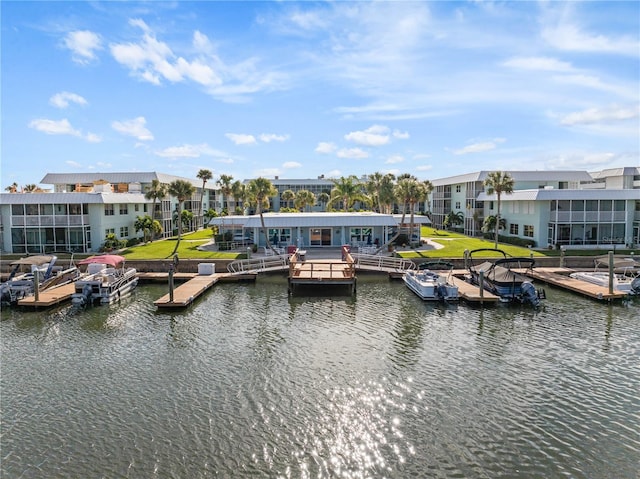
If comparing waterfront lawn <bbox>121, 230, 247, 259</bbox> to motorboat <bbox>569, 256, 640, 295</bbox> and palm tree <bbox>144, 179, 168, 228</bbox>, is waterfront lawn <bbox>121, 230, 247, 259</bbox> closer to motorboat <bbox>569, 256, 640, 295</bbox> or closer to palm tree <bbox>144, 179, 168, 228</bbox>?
palm tree <bbox>144, 179, 168, 228</bbox>

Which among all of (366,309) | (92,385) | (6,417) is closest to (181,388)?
(92,385)

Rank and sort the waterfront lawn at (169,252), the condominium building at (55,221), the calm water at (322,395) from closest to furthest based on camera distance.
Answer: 1. the calm water at (322,395)
2. the waterfront lawn at (169,252)
3. the condominium building at (55,221)

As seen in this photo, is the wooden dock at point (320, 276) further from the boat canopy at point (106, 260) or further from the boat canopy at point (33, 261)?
the boat canopy at point (33, 261)

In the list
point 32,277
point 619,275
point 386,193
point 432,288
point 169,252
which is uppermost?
point 386,193

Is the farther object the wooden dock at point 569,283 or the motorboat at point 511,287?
the wooden dock at point 569,283

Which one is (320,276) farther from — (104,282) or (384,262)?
(104,282)

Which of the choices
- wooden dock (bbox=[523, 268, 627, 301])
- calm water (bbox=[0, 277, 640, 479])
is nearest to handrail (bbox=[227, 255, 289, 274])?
calm water (bbox=[0, 277, 640, 479])

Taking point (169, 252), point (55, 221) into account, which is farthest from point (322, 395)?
A: point (55, 221)

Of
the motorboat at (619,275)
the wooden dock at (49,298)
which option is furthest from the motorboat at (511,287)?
the wooden dock at (49,298)
